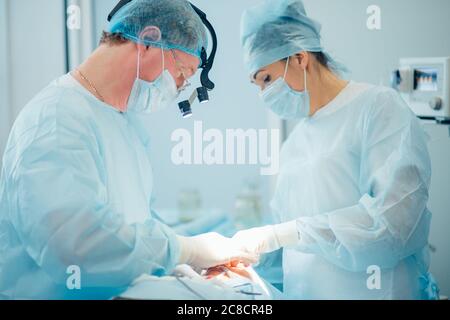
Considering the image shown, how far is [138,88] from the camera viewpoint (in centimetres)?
155

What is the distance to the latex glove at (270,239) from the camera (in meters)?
1.62

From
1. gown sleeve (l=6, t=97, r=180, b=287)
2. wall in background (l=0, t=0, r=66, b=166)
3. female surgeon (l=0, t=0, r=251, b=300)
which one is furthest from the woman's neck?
wall in background (l=0, t=0, r=66, b=166)

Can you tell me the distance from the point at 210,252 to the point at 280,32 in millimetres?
666

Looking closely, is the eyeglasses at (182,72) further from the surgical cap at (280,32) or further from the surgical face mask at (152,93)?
the surgical cap at (280,32)

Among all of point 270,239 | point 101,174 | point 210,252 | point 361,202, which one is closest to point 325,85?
point 361,202

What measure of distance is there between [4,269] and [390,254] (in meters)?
1.02

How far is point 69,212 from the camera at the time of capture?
1.31 m

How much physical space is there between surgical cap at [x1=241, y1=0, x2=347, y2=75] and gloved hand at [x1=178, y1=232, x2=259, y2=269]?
1.76 feet

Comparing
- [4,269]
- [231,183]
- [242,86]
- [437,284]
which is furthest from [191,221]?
[437,284]

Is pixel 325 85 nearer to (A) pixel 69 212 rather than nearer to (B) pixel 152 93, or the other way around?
(B) pixel 152 93

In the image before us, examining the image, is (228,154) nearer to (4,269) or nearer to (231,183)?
(231,183)

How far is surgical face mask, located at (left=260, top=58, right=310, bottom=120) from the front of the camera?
64.7 inches

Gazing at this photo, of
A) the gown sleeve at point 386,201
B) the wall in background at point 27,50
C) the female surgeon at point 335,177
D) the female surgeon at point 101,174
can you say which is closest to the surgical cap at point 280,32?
the female surgeon at point 335,177

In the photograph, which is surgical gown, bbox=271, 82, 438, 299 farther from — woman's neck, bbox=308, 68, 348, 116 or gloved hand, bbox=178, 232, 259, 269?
gloved hand, bbox=178, 232, 259, 269
